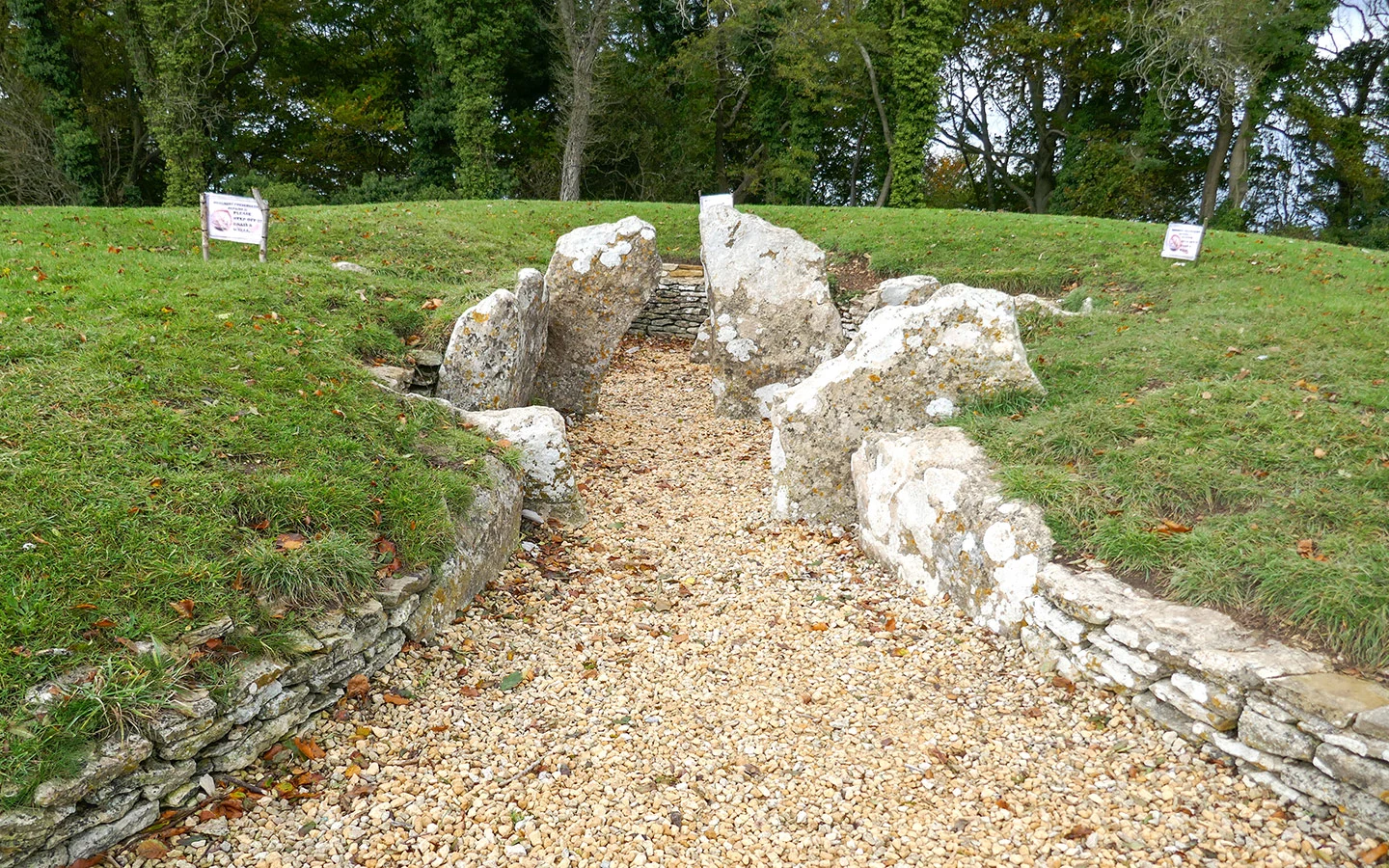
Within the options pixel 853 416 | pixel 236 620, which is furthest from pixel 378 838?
pixel 853 416

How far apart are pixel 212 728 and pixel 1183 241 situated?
42.6ft

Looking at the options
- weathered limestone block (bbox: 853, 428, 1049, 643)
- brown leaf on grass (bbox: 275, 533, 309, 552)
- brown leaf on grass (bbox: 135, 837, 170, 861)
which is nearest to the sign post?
brown leaf on grass (bbox: 275, 533, 309, 552)

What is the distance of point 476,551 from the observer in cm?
516

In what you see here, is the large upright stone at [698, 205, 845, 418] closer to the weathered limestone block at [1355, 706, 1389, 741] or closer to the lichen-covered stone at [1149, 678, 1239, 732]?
the lichen-covered stone at [1149, 678, 1239, 732]

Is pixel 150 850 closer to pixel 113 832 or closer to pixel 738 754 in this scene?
pixel 113 832

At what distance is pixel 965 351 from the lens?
21.1ft

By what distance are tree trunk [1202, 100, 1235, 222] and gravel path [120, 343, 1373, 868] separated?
25.2m

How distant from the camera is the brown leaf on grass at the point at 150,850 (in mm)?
3020

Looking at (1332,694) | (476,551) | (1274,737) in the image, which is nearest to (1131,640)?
(1274,737)

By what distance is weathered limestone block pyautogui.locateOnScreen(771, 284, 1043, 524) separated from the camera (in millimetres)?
6426

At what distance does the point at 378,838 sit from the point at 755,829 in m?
1.72

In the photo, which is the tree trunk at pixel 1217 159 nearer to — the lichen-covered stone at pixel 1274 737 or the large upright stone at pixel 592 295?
the large upright stone at pixel 592 295

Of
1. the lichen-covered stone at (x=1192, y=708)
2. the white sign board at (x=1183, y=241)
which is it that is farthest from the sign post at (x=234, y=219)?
the white sign board at (x=1183, y=241)

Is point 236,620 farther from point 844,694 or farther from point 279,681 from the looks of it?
point 844,694
